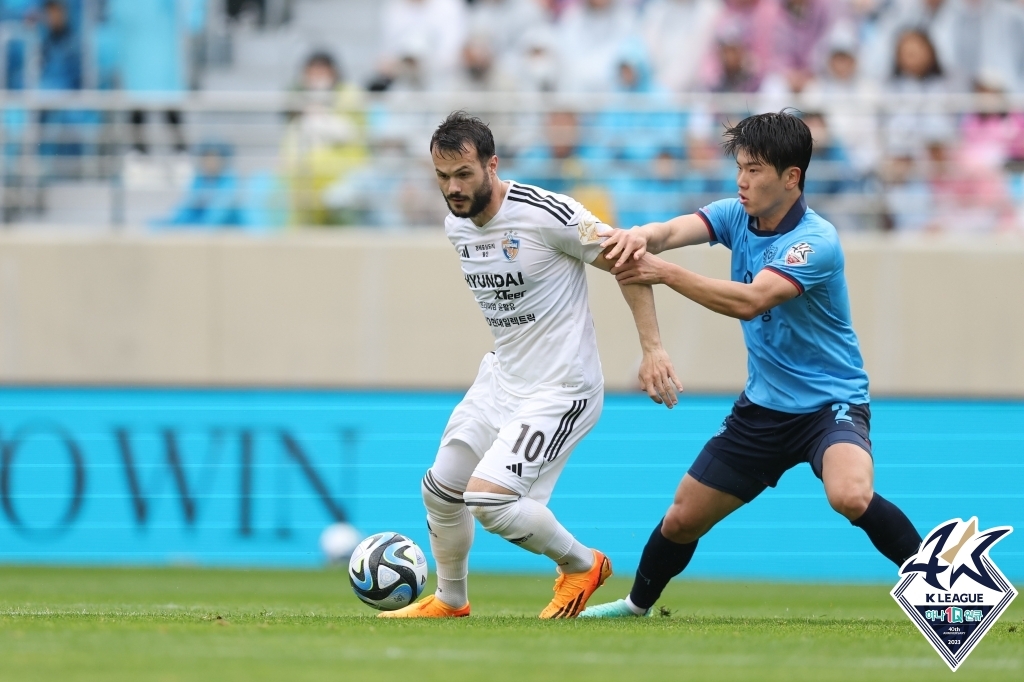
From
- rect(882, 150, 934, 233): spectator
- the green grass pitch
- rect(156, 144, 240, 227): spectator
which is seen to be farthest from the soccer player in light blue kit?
rect(156, 144, 240, 227): spectator

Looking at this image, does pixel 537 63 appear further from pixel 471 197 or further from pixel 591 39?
pixel 471 197

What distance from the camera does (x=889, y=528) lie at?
21.6 feet

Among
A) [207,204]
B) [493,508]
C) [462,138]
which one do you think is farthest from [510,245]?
[207,204]

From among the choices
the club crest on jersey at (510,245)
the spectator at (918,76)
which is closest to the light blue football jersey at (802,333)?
the club crest on jersey at (510,245)

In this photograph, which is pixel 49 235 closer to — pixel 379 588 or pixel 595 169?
pixel 595 169

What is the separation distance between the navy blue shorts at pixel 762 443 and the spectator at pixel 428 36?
8628 mm

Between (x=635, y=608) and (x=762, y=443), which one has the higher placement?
(x=762, y=443)

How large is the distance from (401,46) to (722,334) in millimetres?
4745

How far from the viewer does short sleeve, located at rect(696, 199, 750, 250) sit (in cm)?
704

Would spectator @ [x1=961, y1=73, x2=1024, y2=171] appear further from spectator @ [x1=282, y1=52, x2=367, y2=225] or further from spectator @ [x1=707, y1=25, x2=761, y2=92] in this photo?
spectator @ [x1=282, y1=52, x2=367, y2=225]

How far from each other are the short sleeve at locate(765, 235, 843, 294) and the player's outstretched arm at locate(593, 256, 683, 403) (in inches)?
22.0

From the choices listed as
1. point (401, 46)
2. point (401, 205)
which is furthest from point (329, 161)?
point (401, 46)

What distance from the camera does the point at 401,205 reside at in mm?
13711

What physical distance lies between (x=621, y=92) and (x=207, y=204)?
13.4ft
